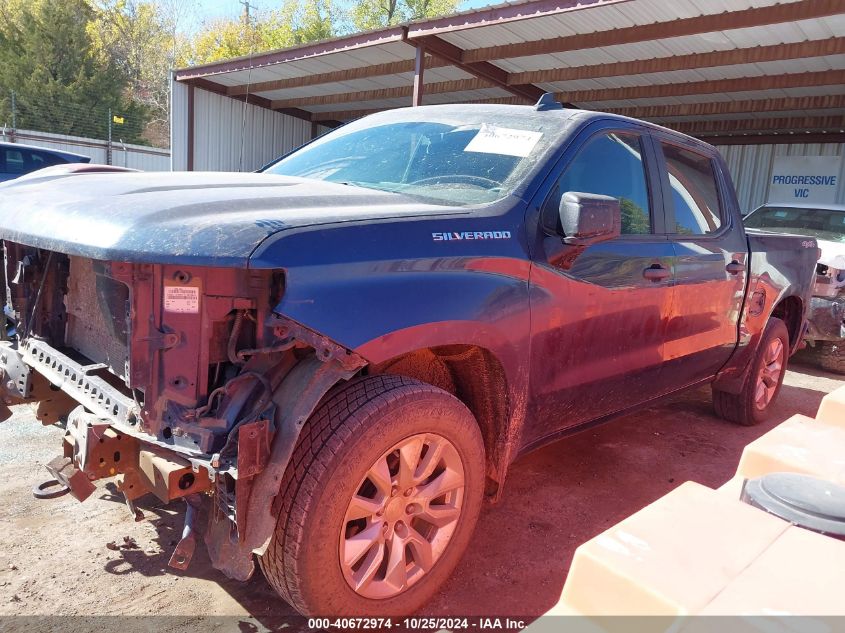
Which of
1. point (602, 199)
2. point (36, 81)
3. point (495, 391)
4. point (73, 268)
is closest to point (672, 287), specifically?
point (602, 199)

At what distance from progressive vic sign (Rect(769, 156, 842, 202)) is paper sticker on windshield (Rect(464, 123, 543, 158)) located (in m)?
14.7

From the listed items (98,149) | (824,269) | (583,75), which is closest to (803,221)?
(824,269)

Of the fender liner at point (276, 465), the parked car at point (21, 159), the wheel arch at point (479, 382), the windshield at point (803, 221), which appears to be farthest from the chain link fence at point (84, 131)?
the fender liner at point (276, 465)

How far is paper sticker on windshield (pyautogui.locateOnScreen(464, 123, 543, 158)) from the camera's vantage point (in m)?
2.99

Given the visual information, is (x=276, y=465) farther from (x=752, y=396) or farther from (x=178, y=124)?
(x=178, y=124)

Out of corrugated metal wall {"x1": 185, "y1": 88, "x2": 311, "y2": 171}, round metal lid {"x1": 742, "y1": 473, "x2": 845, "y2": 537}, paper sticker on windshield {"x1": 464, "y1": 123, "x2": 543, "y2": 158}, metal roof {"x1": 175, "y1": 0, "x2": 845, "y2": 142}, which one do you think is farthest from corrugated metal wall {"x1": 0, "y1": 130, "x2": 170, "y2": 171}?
round metal lid {"x1": 742, "y1": 473, "x2": 845, "y2": 537}

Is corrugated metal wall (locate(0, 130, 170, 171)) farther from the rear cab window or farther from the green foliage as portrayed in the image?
the rear cab window

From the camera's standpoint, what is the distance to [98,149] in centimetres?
2048

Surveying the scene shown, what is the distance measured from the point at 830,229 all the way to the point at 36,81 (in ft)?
116

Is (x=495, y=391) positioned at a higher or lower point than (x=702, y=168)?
lower

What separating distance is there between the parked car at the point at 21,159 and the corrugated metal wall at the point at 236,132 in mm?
6096

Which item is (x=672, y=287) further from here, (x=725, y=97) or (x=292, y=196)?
(x=725, y=97)

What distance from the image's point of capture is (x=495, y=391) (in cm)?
270

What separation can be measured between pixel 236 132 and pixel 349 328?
693 inches
